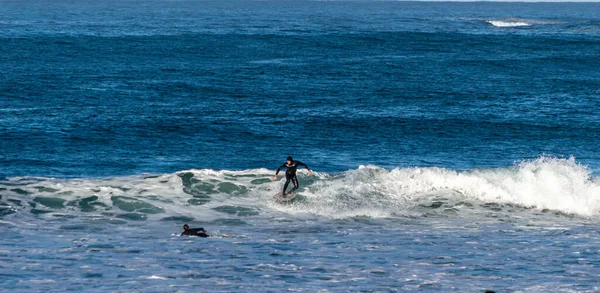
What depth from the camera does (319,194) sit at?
33406mm

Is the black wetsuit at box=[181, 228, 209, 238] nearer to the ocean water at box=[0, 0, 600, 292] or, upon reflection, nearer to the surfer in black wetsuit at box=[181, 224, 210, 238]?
the surfer in black wetsuit at box=[181, 224, 210, 238]

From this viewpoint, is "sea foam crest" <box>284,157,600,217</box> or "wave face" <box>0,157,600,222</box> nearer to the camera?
"wave face" <box>0,157,600,222</box>

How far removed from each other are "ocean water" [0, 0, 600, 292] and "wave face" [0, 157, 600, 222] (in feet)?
0.35

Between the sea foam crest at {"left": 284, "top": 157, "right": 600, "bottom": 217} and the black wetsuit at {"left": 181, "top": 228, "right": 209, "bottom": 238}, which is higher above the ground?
the sea foam crest at {"left": 284, "top": 157, "right": 600, "bottom": 217}

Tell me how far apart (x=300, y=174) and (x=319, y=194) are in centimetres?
270

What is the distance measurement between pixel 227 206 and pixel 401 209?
272 inches

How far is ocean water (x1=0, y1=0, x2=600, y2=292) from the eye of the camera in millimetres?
22766

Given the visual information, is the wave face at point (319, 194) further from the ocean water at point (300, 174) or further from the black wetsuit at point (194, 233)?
the black wetsuit at point (194, 233)

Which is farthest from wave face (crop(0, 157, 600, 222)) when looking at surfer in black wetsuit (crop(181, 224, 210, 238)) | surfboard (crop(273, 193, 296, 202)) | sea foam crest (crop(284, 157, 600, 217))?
surfer in black wetsuit (crop(181, 224, 210, 238))

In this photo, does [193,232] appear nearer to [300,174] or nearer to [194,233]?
[194,233]

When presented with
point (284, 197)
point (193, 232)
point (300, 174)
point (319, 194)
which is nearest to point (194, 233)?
point (193, 232)

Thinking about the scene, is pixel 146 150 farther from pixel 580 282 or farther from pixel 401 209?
pixel 580 282

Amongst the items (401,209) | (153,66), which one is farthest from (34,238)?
(153,66)

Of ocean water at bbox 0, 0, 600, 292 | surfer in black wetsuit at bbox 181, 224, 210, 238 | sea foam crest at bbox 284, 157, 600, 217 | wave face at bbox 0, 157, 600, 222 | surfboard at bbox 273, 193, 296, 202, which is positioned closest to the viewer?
ocean water at bbox 0, 0, 600, 292
